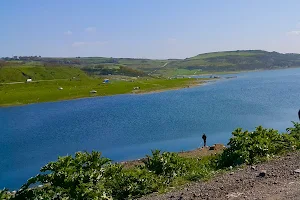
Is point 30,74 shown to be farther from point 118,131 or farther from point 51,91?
point 118,131

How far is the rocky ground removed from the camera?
10914 millimetres

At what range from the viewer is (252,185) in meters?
11.9

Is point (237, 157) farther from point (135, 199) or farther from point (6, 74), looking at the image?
point (6, 74)

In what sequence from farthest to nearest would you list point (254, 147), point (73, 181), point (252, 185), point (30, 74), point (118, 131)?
point (30, 74) < point (118, 131) < point (254, 147) < point (73, 181) < point (252, 185)

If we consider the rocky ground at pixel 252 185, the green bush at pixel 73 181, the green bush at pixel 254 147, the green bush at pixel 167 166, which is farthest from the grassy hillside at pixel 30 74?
the rocky ground at pixel 252 185

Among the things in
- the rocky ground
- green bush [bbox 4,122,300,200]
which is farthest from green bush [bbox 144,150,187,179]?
the rocky ground

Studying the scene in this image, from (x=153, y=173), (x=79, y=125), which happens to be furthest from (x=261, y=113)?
(x=153, y=173)

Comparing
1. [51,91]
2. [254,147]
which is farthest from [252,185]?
[51,91]

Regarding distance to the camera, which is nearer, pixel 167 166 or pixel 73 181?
pixel 73 181

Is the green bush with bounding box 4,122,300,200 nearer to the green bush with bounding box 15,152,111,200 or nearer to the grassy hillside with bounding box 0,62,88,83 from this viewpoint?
the green bush with bounding box 15,152,111,200

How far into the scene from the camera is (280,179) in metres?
12.2

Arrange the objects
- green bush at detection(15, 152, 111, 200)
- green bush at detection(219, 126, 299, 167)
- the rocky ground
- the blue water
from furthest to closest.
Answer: the blue water, green bush at detection(219, 126, 299, 167), green bush at detection(15, 152, 111, 200), the rocky ground

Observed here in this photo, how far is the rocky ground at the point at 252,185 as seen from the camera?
35.8 feet

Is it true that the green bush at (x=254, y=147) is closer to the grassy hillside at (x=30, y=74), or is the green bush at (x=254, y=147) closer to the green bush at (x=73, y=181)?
the green bush at (x=73, y=181)
